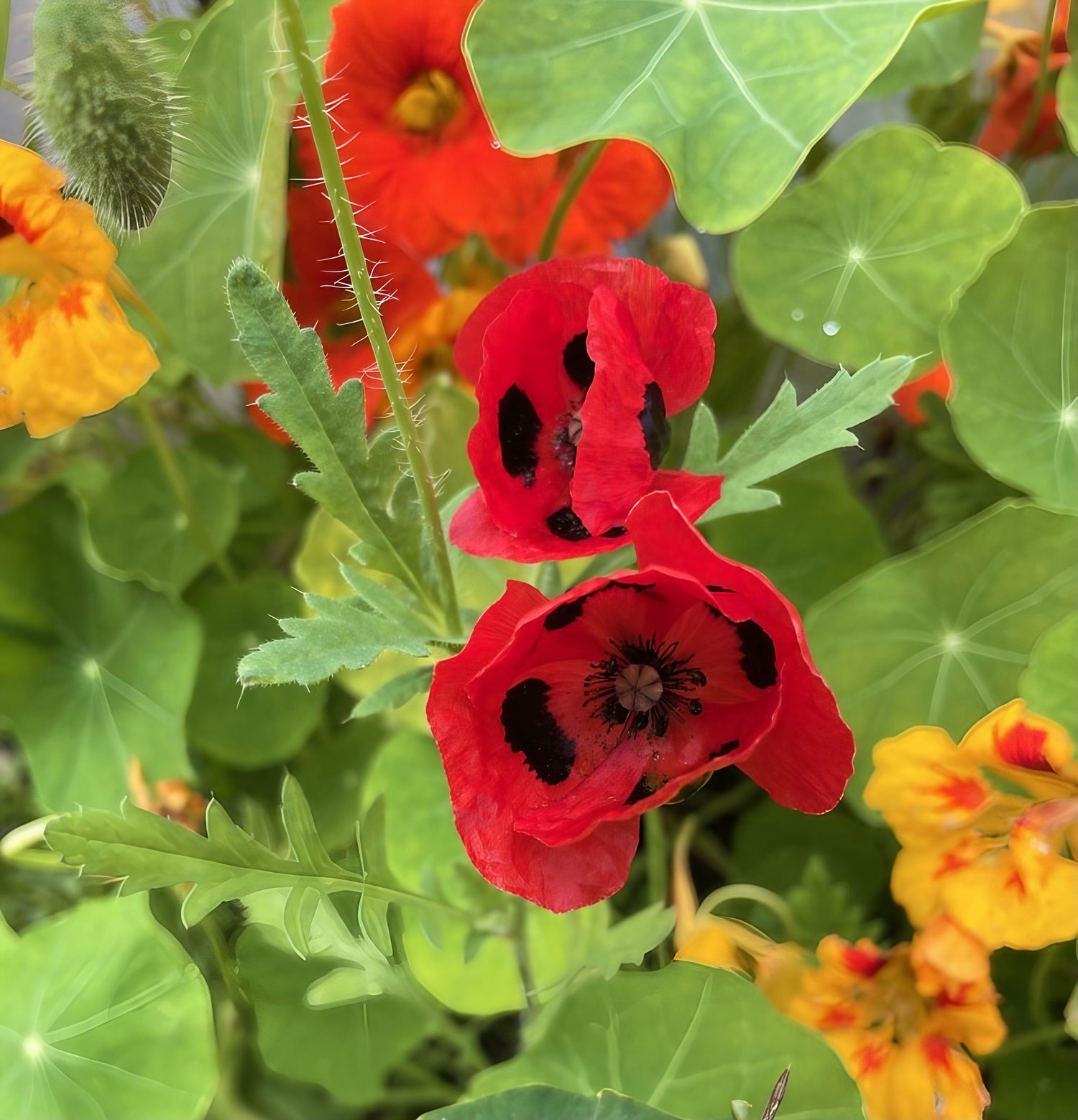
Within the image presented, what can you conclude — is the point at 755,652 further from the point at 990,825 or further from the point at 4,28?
the point at 4,28

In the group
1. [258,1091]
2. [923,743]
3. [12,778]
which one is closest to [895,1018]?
[923,743]

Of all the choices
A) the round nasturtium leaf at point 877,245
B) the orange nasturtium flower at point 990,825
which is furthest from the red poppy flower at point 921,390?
the orange nasturtium flower at point 990,825

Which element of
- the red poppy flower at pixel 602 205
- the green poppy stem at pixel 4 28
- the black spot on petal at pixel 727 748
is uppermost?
the green poppy stem at pixel 4 28

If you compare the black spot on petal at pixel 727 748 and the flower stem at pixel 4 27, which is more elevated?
the flower stem at pixel 4 27

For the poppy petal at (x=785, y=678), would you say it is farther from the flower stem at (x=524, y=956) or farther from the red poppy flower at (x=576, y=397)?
the flower stem at (x=524, y=956)

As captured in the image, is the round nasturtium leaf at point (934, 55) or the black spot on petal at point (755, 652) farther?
the round nasturtium leaf at point (934, 55)

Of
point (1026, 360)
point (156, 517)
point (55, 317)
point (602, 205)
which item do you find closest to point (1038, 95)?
point (1026, 360)
